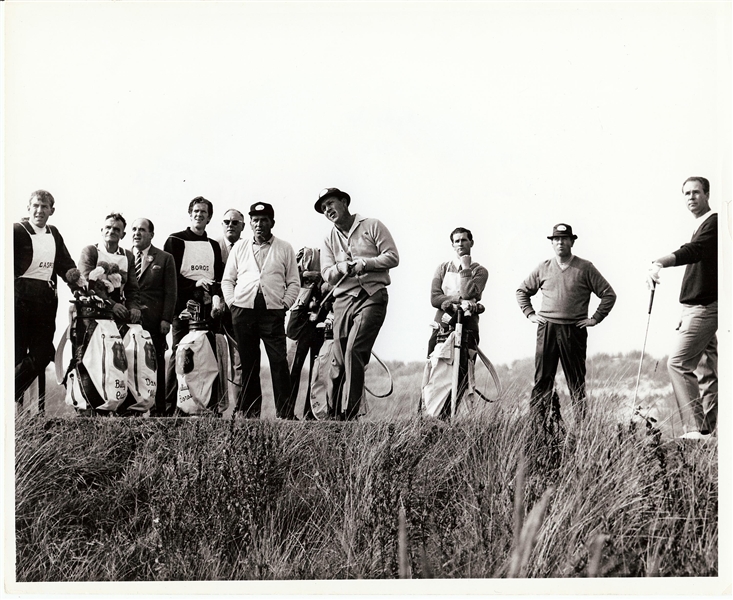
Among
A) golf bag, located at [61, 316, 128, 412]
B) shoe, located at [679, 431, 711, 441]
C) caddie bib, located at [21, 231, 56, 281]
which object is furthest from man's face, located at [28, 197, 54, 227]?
shoe, located at [679, 431, 711, 441]

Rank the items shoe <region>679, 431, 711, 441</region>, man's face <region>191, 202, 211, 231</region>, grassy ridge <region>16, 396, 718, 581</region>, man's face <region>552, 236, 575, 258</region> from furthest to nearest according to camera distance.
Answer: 1. man's face <region>191, 202, 211, 231</region>
2. man's face <region>552, 236, 575, 258</region>
3. shoe <region>679, 431, 711, 441</region>
4. grassy ridge <region>16, 396, 718, 581</region>

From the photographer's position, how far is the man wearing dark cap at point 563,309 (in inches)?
348

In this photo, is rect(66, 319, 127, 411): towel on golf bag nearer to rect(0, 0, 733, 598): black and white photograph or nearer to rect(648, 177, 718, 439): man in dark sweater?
rect(0, 0, 733, 598): black and white photograph

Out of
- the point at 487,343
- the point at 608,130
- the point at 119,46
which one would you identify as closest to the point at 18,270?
the point at 119,46

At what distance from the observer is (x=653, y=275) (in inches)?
346

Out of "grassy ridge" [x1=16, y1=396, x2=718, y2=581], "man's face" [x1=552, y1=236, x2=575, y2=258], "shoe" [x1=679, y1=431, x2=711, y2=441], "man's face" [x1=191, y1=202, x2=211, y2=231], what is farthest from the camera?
"man's face" [x1=191, y1=202, x2=211, y2=231]

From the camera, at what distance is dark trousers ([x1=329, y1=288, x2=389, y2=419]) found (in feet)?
28.8

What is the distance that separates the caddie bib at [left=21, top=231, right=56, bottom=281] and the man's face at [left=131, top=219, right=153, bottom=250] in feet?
2.42

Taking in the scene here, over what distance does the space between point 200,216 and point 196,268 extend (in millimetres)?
495

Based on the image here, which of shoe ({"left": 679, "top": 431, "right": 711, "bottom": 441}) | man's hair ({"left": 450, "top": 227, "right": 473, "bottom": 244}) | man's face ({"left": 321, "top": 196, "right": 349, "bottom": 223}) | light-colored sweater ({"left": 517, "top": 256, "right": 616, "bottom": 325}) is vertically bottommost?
shoe ({"left": 679, "top": 431, "right": 711, "bottom": 441})

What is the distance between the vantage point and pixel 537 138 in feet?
29.1

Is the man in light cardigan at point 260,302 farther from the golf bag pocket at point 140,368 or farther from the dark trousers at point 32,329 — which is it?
the dark trousers at point 32,329

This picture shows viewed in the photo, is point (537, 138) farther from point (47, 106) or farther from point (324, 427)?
point (47, 106)

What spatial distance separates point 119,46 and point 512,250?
13.5 feet
